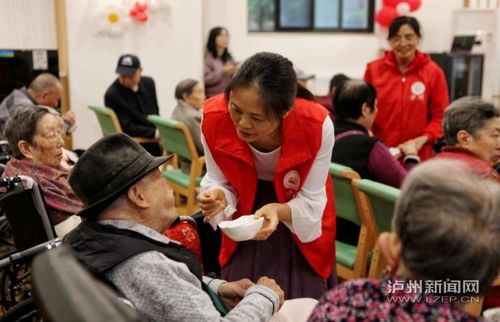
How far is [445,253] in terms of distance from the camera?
3.06 feet

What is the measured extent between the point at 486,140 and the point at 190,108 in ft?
8.17

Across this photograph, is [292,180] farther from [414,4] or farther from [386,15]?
[414,4]

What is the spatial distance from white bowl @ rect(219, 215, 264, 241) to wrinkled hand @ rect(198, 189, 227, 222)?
16 centimetres

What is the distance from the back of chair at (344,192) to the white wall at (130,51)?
4052 millimetres

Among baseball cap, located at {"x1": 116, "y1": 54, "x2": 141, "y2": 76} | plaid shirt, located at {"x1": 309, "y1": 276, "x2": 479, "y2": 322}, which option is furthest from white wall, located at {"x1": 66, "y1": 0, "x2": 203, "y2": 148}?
plaid shirt, located at {"x1": 309, "y1": 276, "x2": 479, "y2": 322}

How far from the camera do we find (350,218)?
259 cm

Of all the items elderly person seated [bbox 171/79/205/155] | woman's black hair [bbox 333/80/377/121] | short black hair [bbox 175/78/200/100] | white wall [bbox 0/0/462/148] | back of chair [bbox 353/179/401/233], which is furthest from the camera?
white wall [bbox 0/0/462/148]

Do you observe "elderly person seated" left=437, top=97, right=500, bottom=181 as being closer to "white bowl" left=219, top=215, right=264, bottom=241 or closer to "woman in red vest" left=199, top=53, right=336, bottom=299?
"woman in red vest" left=199, top=53, right=336, bottom=299

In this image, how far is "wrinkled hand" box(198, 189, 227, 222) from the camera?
175 centimetres

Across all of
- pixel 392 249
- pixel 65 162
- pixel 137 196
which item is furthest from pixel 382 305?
pixel 65 162

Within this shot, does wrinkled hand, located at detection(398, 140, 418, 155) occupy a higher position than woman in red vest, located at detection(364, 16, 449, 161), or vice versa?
woman in red vest, located at detection(364, 16, 449, 161)

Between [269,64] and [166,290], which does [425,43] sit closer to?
[269,64]

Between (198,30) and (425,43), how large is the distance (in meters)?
2.78

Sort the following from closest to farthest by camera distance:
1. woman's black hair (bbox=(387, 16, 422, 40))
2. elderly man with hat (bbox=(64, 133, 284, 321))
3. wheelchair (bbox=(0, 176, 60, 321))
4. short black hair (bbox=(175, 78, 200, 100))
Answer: elderly man with hat (bbox=(64, 133, 284, 321)) < wheelchair (bbox=(0, 176, 60, 321)) < woman's black hair (bbox=(387, 16, 422, 40)) < short black hair (bbox=(175, 78, 200, 100))
